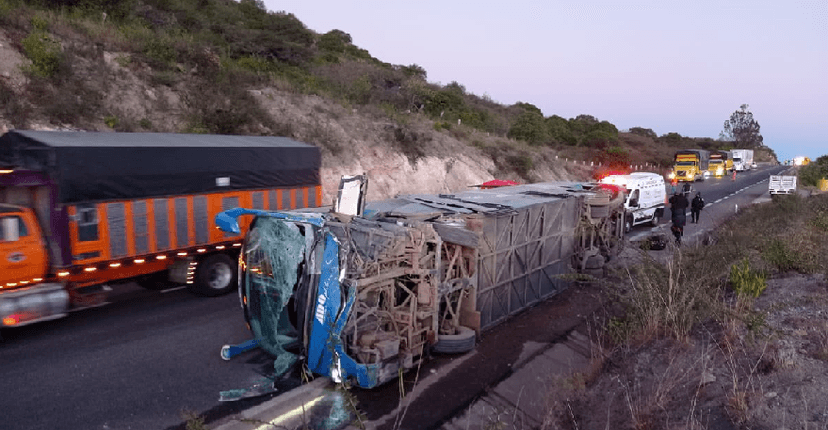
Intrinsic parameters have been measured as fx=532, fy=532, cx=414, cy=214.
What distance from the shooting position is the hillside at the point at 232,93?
1930 centimetres

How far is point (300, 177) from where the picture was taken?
14758mm

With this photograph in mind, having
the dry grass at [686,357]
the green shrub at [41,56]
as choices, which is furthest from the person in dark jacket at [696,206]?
the green shrub at [41,56]

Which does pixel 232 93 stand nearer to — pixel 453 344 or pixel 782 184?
pixel 453 344

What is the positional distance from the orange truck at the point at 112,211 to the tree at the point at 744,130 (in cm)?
12942

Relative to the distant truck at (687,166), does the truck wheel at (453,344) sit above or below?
below

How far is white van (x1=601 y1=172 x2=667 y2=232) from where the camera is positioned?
21.3 meters

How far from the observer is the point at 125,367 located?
8031mm

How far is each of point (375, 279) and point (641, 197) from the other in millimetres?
17737

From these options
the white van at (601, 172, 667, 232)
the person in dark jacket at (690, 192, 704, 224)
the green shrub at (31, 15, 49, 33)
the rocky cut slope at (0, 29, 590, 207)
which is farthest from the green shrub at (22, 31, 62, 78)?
the person in dark jacket at (690, 192, 704, 224)

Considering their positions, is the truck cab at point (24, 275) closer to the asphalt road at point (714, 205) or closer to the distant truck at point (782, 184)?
the asphalt road at point (714, 205)

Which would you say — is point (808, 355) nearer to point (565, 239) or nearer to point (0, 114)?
point (565, 239)

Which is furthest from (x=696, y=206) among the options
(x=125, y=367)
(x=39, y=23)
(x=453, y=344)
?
(x=39, y=23)

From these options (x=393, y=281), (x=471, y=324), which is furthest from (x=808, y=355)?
(x=393, y=281)

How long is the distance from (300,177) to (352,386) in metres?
8.64
